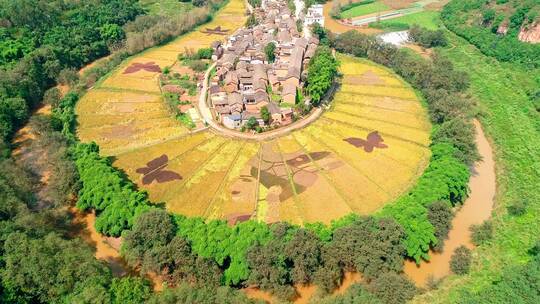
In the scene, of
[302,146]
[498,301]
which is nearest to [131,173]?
[302,146]

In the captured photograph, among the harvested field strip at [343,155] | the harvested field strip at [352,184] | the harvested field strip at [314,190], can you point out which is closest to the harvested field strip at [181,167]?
the harvested field strip at [314,190]

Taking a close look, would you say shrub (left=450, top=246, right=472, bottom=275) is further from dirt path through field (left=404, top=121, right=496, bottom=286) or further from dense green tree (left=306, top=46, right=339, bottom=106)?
dense green tree (left=306, top=46, right=339, bottom=106)

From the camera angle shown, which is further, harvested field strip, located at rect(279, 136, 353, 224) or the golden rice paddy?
the golden rice paddy

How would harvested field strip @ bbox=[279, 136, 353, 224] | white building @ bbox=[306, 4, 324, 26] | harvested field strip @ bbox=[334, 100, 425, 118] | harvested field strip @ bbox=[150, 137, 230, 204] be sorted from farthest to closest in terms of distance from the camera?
1. white building @ bbox=[306, 4, 324, 26]
2. harvested field strip @ bbox=[334, 100, 425, 118]
3. harvested field strip @ bbox=[150, 137, 230, 204]
4. harvested field strip @ bbox=[279, 136, 353, 224]

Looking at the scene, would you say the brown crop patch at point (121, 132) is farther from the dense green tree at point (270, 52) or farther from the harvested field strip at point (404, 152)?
the harvested field strip at point (404, 152)

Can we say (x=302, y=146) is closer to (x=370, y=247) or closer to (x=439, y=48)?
(x=370, y=247)

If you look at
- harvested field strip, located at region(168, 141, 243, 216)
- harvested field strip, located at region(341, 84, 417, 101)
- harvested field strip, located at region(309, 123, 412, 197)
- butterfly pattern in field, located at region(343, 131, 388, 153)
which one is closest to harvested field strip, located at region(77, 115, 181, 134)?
harvested field strip, located at region(168, 141, 243, 216)

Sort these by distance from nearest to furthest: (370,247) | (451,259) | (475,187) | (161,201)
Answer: (370,247) → (451,259) → (161,201) → (475,187)

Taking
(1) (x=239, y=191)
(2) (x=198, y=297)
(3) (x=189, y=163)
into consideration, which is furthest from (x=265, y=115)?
(2) (x=198, y=297)
